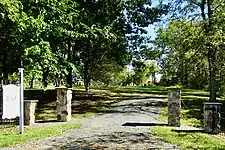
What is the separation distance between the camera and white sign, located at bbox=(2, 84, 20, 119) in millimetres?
10938

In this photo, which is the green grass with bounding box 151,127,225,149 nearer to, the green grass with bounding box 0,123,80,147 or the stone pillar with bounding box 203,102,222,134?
the stone pillar with bounding box 203,102,222,134

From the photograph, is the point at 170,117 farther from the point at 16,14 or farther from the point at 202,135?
the point at 16,14

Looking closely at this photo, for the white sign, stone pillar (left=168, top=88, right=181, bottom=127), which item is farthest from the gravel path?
the white sign

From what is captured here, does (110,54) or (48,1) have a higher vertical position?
(48,1)

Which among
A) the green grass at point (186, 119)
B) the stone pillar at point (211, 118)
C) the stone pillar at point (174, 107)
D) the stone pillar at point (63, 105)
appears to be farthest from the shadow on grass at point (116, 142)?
the green grass at point (186, 119)

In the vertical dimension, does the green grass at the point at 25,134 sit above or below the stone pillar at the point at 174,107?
below

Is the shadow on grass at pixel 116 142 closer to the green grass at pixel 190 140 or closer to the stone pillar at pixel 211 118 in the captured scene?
the green grass at pixel 190 140

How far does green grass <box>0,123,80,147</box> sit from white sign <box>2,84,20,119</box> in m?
0.58

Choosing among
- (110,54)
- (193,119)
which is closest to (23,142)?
(193,119)

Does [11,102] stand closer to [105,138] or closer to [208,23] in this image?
[105,138]

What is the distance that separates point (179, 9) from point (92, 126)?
10965mm

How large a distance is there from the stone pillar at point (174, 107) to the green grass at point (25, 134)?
3388mm

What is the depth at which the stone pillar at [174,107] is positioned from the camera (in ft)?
42.3

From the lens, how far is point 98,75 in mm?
31125
